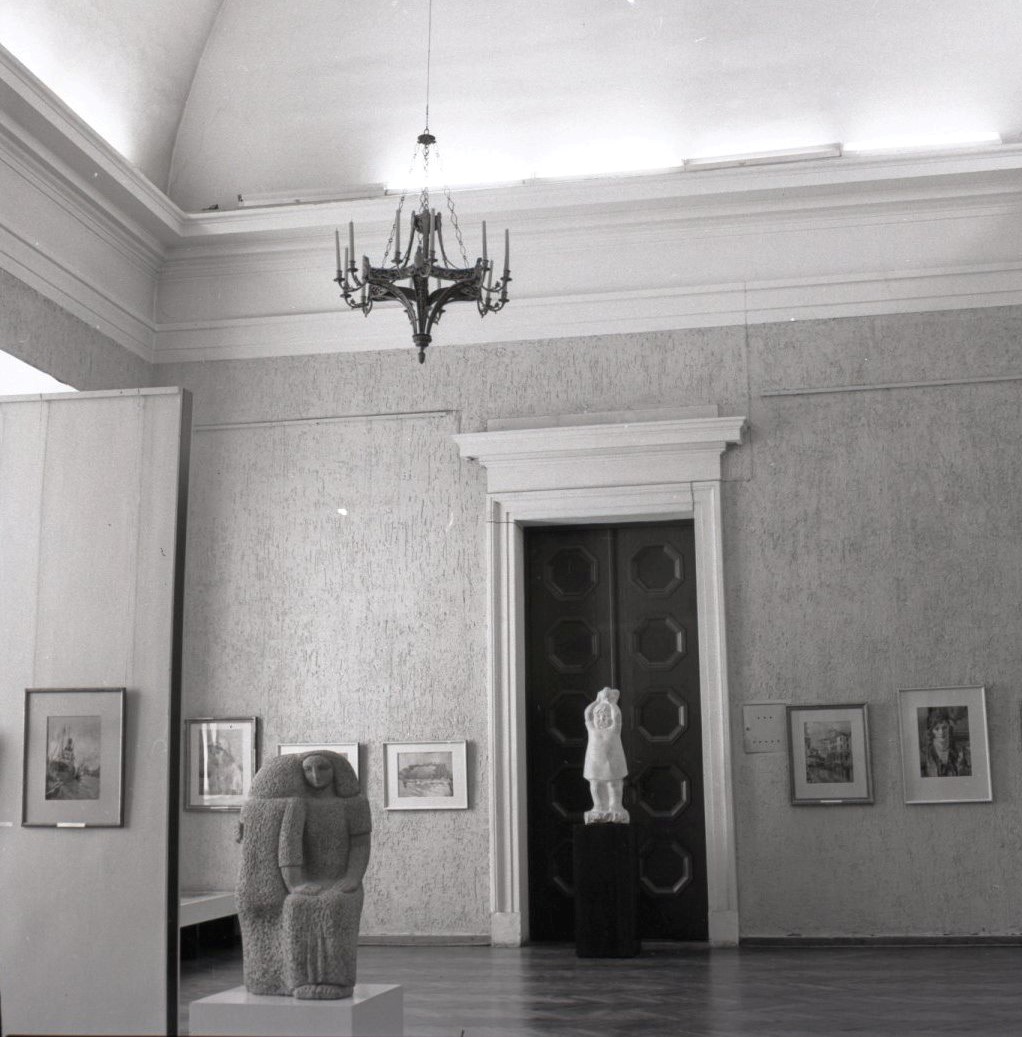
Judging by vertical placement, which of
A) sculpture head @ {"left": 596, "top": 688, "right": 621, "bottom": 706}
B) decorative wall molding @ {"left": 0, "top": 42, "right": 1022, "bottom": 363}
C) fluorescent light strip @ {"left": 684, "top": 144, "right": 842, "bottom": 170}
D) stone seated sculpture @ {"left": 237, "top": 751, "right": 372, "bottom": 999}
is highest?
fluorescent light strip @ {"left": 684, "top": 144, "right": 842, "bottom": 170}

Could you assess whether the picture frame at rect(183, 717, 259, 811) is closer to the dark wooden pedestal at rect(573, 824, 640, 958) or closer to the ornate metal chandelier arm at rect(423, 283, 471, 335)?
the dark wooden pedestal at rect(573, 824, 640, 958)

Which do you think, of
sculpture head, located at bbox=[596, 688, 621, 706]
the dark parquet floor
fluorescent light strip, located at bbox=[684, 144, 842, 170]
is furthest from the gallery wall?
fluorescent light strip, located at bbox=[684, 144, 842, 170]

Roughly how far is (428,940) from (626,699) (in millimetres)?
2749

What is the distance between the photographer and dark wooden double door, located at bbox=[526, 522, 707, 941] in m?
12.1

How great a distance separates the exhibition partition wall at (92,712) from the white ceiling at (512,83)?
5778 millimetres

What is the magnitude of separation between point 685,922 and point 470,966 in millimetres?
2338

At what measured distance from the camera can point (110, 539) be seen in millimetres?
6852

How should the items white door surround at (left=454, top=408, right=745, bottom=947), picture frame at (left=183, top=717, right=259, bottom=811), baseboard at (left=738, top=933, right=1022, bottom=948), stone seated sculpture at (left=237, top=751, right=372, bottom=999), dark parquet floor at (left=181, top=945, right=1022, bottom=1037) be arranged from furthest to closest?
1. picture frame at (left=183, top=717, right=259, bottom=811)
2. white door surround at (left=454, top=408, right=745, bottom=947)
3. baseboard at (left=738, top=933, right=1022, bottom=948)
4. dark parquet floor at (left=181, top=945, right=1022, bottom=1037)
5. stone seated sculpture at (left=237, top=751, right=372, bottom=999)

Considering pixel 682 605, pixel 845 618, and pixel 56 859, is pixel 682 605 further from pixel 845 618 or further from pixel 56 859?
pixel 56 859

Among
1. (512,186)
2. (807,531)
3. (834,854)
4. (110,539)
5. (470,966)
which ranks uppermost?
(512,186)

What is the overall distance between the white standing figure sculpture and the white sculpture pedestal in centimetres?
439

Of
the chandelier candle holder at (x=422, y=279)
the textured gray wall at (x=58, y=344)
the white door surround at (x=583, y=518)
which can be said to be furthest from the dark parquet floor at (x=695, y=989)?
the textured gray wall at (x=58, y=344)

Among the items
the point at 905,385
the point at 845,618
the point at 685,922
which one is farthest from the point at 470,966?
the point at 905,385

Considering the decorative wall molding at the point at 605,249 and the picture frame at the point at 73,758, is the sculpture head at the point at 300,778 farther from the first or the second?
the decorative wall molding at the point at 605,249
